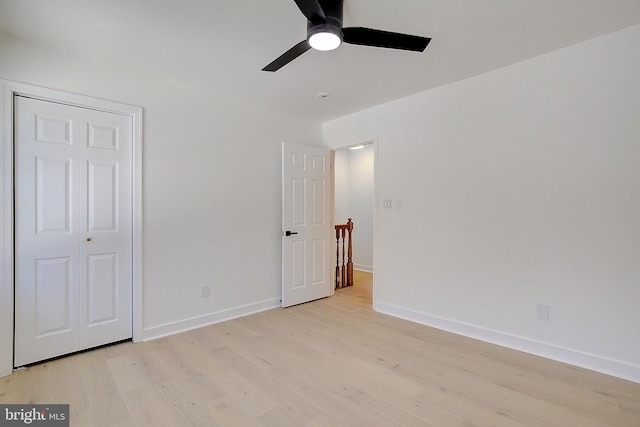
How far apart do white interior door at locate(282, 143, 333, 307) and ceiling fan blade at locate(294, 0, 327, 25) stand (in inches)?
87.3

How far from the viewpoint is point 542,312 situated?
258cm

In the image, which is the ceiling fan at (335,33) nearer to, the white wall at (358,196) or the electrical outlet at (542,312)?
the electrical outlet at (542,312)

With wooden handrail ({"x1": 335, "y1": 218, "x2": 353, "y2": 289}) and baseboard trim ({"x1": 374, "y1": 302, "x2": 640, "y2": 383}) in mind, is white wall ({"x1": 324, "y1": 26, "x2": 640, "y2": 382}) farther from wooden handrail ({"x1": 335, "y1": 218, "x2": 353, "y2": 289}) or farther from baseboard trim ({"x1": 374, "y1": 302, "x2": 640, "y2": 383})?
wooden handrail ({"x1": 335, "y1": 218, "x2": 353, "y2": 289})

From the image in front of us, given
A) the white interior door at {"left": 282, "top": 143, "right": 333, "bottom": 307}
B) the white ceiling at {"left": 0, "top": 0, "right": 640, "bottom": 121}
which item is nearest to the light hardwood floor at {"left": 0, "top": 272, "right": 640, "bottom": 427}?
the white interior door at {"left": 282, "top": 143, "right": 333, "bottom": 307}

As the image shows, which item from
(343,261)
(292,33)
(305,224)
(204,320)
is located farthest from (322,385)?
(343,261)

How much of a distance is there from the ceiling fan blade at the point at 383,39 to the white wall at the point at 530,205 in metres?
1.42

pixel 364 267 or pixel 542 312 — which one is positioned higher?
pixel 542 312

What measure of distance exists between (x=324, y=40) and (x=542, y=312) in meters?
2.71

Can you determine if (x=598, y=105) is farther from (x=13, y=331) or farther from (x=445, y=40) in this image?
(x=13, y=331)

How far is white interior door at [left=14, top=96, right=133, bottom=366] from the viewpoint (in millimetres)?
2395

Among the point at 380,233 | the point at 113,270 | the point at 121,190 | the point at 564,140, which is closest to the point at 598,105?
the point at 564,140

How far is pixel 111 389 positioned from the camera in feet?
6.98
